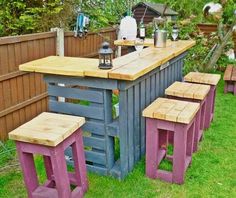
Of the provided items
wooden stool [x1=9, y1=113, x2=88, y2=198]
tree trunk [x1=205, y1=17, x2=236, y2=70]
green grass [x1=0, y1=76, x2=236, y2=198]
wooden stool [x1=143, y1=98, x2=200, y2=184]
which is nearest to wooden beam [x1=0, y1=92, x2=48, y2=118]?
green grass [x1=0, y1=76, x2=236, y2=198]

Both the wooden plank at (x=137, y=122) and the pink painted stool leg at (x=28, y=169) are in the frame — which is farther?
the wooden plank at (x=137, y=122)

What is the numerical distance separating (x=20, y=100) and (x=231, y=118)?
2759 mm

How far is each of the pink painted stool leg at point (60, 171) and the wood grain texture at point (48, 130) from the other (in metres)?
0.08

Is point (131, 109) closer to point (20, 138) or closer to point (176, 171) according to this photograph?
point (176, 171)

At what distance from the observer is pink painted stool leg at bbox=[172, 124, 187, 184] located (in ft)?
8.09

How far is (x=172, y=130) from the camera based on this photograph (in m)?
2.50

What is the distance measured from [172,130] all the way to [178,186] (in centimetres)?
50

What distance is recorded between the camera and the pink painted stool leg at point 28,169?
7.09 ft

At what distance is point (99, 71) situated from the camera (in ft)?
7.69

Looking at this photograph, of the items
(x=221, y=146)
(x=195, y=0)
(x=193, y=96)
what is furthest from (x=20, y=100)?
(x=195, y=0)

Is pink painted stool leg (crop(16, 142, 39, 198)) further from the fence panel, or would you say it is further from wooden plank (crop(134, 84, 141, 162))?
the fence panel

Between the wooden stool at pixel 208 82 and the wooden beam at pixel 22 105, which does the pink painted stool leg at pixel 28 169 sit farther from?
the wooden stool at pixel 208 82

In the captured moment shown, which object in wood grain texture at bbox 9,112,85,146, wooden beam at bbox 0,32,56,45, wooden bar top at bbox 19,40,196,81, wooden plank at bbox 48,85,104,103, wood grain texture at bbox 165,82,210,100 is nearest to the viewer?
wood grain texture at bbox 9,112,85,146

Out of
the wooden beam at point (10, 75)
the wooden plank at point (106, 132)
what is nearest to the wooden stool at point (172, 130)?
the wooden plank at point (106, 132)
